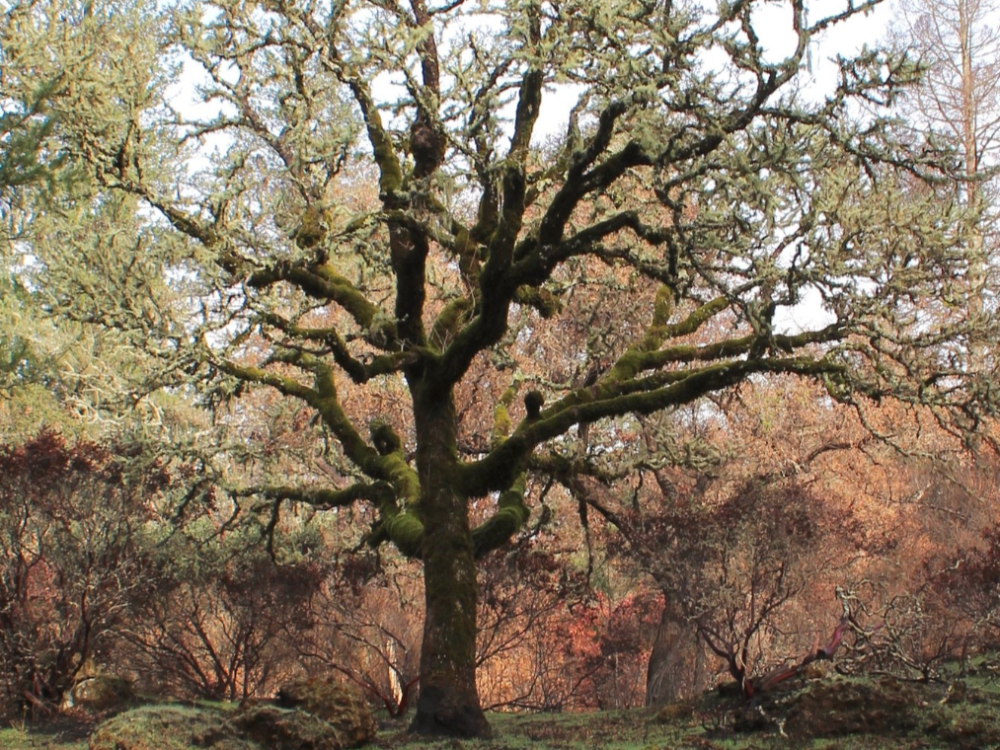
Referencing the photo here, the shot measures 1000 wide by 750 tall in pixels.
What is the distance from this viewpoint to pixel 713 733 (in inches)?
316

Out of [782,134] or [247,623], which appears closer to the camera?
[782,134]

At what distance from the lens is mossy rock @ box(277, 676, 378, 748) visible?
7906 mm

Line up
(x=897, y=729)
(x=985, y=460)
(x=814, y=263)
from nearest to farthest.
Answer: (x=897, y=729), (x=814, y=263), (x=985, y=460)

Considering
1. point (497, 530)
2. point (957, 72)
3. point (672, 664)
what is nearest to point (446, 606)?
point (497, 530)

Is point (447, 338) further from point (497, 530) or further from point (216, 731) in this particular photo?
point (216, 731)

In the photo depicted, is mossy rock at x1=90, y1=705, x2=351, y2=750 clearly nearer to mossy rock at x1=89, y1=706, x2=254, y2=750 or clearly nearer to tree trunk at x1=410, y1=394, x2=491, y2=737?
mossy rock at x1=89, y1=706, x2=254, y2=750

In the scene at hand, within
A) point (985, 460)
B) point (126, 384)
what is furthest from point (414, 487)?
point (985, 460)

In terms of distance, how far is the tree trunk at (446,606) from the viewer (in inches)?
316

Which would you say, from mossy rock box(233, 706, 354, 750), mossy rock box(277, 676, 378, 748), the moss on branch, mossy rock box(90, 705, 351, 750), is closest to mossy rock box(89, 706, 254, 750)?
mossy rock box(90, 705, 351, 750)

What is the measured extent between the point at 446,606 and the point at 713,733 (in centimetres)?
249

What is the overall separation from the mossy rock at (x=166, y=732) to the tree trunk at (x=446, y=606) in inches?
68.1

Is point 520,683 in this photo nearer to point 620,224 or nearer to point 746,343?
point 746,343

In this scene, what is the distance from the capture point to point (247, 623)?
1250 cm

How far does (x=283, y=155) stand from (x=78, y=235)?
81.9 inches
